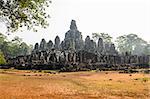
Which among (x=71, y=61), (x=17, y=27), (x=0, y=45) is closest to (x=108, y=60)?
(x=71, y=61)

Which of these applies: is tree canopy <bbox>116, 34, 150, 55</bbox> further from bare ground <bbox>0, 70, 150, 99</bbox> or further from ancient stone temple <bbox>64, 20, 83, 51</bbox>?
bare ground <bbox>0, 70, 150, 99</bbox>

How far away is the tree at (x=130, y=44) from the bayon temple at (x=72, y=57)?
55.1 meters

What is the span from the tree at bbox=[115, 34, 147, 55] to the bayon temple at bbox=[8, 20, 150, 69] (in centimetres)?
5514

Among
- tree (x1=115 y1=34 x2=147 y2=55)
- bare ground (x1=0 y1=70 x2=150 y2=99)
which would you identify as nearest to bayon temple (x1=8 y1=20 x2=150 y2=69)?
bare ground (x1=0 y1=70 x2=150 y2=99)

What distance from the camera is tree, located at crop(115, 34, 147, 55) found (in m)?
133

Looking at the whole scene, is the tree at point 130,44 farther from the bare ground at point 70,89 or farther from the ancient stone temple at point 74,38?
the bare ground at point 70,89

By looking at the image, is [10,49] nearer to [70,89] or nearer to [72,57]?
[72,57]

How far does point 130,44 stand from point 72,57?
8067 centimetres

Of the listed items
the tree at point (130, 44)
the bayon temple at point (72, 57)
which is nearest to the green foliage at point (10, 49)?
the bayon temple at point (72, 57)

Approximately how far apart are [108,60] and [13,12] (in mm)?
48164

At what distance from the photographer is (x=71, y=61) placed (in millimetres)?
59094

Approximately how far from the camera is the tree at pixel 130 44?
5231 inches

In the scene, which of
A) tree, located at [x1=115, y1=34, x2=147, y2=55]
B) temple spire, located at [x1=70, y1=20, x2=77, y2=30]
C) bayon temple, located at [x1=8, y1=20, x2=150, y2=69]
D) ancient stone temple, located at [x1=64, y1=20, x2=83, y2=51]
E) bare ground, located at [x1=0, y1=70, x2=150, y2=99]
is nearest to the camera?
bare ground, located at [x1=0, y1=70, x2=150, y2=99]

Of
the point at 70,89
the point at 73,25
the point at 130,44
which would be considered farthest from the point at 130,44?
the point at 70,89
